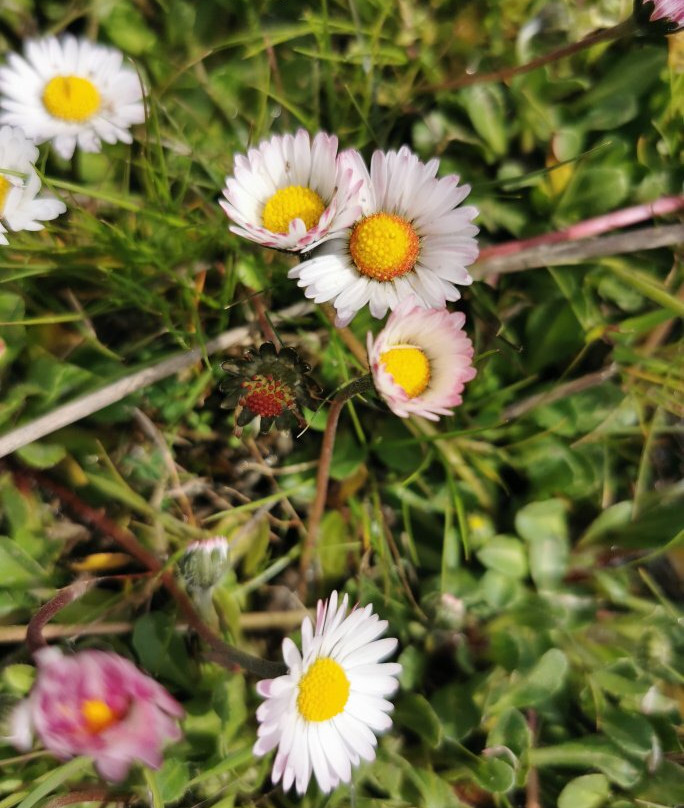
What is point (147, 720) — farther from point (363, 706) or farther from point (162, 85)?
point (162, 85)

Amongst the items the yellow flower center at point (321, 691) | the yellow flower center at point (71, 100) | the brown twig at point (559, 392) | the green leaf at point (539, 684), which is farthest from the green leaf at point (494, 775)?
the yellow flower center at point (71, 100)

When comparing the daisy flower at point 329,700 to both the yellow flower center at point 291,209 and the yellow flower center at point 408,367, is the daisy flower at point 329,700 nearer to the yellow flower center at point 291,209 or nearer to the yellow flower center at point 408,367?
the yellow flower center at point 408,367

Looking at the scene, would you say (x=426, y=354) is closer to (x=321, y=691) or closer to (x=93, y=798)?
(x=321, y=691)

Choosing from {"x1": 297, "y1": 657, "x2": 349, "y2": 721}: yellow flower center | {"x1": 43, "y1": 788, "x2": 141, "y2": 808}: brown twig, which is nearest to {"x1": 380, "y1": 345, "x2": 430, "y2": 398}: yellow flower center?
{"x1": 297, "y1": 657, "x2": 349, "y2": 721}: yellow flower center

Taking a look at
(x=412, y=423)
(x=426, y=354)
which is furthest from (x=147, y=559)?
(x=426, y=354)

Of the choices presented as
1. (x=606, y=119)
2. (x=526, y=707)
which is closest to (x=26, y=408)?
(x=526, y=707)

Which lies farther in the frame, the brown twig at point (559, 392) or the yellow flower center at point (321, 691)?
the brown twig at point (559, 392)

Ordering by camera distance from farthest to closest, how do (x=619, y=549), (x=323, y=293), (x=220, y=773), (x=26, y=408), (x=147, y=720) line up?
(x=619, y=549)
(x=26, y=408)
(x=220, y=773)
(x=323, y=293)
(x=147, y=720)
